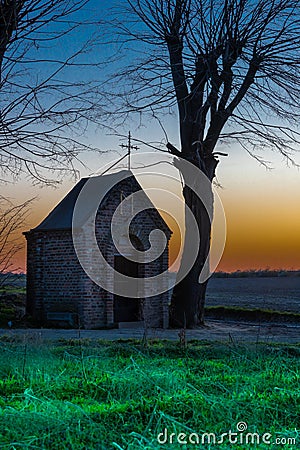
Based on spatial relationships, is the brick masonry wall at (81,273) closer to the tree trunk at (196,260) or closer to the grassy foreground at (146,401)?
the tree trunk at (196,260)

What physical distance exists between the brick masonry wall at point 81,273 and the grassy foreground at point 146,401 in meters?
10.4

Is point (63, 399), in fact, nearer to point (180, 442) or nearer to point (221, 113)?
point (180, 442)

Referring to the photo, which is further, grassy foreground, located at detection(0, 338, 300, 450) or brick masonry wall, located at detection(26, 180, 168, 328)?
brick masonry wall, located at detection(26, 180, 168, 328)

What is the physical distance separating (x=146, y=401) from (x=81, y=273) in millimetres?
13501

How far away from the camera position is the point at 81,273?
60.1 feet

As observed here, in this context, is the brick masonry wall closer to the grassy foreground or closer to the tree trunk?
the tree trunk

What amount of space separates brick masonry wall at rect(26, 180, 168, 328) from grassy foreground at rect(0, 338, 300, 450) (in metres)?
10.4

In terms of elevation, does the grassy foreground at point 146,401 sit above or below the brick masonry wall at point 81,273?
below

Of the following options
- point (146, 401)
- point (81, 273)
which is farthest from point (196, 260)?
point (146, 401)

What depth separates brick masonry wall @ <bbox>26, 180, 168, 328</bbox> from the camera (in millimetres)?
18328

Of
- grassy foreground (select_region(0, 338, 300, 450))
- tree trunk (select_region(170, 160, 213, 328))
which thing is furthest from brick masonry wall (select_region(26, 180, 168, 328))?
grassy foreground (select_region(0, 338, 300, 450))

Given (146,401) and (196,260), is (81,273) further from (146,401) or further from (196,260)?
(146,401)

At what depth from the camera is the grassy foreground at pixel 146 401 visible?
410 cm

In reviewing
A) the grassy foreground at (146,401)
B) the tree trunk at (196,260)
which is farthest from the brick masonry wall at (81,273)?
the grassy foreground at (146,401)
